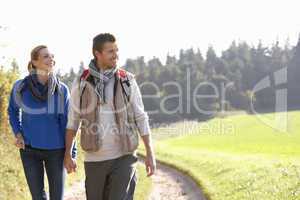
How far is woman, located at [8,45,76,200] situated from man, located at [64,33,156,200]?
2.60 feet

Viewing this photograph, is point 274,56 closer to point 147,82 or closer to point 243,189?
point 147,82

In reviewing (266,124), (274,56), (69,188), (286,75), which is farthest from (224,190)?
(274,56)

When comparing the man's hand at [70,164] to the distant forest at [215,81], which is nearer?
the man's hand at [70,164]

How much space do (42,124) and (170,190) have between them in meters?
10.9

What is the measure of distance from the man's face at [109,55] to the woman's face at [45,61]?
1085mm

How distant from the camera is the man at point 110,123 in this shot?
5.37m

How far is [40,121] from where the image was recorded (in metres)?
6.20

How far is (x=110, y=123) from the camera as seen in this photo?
17.7 feet

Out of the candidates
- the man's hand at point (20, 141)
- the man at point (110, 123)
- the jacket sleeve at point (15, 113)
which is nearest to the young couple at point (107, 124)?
the man at point (110, 123)

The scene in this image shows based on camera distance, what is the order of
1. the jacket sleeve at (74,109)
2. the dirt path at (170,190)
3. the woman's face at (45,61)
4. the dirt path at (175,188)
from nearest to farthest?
the jacket sleeve at (74,109)
the woman's face at (45,61)
the dirt path at (170,190)
the dirt path at (175,188)

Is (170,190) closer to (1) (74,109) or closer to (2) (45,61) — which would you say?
(2) (45,61)

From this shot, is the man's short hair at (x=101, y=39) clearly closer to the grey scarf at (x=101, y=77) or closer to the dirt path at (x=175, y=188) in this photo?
the grey scarf at (x=101, y=77)

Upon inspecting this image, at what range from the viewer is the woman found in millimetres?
6176

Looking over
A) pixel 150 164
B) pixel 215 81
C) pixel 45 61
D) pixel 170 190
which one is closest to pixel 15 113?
pixel 45 61
